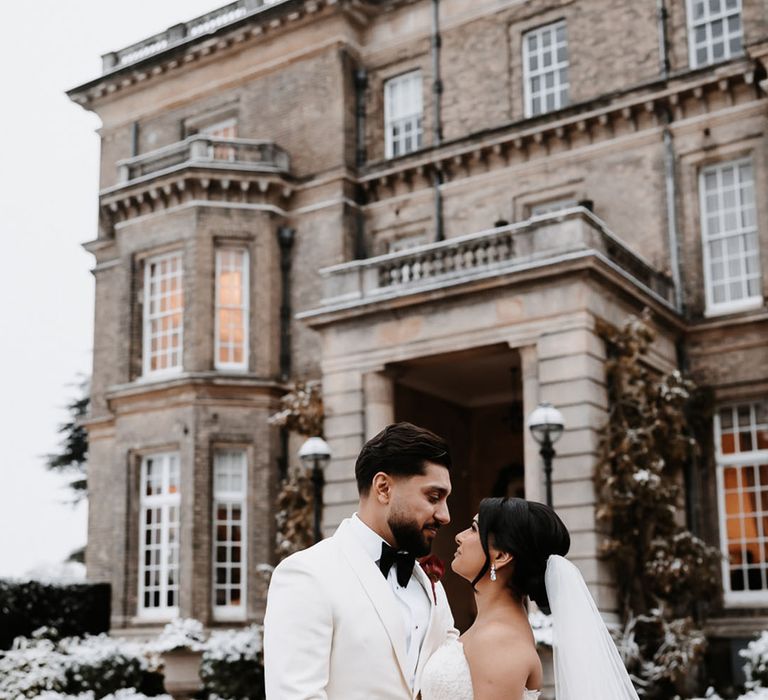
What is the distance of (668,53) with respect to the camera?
21.0m

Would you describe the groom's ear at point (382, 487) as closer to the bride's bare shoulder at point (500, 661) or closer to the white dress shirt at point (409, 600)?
the white dress shirt at point (409, 600)

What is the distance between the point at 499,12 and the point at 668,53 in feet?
12.7

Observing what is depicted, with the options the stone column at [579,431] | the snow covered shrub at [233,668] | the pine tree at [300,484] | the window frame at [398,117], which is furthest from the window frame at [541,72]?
the snow covered shrub at [233,668]

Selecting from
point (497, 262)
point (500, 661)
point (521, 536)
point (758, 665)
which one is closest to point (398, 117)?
point (497, 262)

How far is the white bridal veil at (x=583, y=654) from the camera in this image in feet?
15.7

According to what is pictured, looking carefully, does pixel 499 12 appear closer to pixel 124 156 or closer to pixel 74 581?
pixel 124 156

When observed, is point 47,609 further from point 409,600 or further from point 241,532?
point 409,600

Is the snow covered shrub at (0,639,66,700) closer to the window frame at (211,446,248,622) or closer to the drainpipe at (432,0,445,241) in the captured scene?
the window frame at (211,446,248,622)

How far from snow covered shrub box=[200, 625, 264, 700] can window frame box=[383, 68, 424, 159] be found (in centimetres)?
1057

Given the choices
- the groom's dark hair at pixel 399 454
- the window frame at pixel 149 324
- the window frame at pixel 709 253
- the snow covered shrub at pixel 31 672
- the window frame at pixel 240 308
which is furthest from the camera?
the window frame at pixel 149 324

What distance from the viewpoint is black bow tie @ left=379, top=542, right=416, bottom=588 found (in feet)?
13.1

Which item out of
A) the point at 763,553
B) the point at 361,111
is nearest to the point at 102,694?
the point at 763,553

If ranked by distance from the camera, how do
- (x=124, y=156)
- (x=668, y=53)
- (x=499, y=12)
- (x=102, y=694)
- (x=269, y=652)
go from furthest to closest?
(x=124, y=156)
(x=499, y=12)
(x=668, y=53)
(x=102, y=694)
(x=269, y=652)

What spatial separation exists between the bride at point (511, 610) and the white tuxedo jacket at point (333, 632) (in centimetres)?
44
